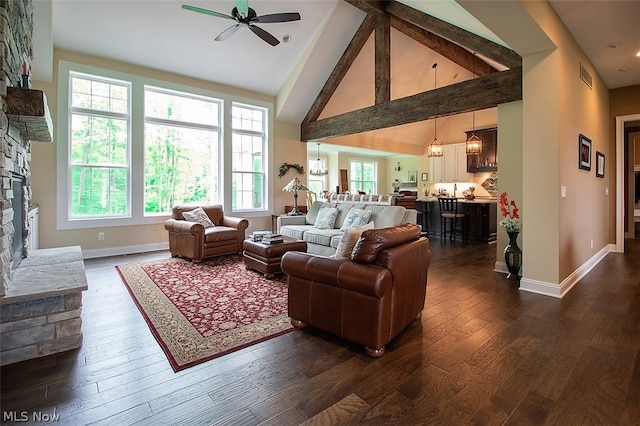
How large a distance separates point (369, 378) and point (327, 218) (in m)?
3.64

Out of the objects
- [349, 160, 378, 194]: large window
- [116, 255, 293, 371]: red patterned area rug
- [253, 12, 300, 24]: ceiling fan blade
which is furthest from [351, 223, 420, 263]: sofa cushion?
[349, 160, 378, 194]: large window

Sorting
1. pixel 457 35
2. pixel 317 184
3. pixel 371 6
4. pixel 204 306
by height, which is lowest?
pixel 204 306

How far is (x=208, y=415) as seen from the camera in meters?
1.60

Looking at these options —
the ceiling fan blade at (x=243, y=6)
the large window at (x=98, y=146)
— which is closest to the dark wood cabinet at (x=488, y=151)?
the ceiling fan blade at (x=243, y=6)

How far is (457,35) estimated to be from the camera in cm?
477

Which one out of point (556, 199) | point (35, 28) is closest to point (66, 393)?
point (556, 199)

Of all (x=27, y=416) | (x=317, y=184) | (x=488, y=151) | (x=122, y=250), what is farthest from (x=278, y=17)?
(x=317, y=184)

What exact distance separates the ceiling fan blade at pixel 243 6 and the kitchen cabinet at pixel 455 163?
24.7 feet

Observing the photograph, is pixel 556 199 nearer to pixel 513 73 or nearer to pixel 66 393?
pixel 513 73

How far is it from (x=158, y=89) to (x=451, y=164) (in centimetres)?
812

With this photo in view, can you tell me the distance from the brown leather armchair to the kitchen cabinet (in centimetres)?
692

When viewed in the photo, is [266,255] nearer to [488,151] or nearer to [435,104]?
[435,104]

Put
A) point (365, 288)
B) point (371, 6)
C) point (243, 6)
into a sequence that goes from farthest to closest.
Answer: point (371, 6), point (243, 6), point (365, 288)

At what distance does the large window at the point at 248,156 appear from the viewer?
23.2 feet
